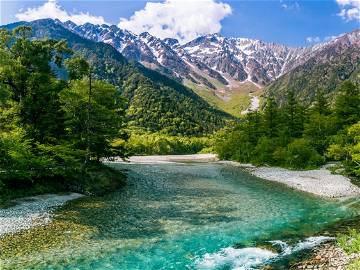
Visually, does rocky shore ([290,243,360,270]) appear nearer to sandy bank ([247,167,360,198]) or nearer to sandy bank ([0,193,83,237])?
sandy bank ([0,193,83,237])

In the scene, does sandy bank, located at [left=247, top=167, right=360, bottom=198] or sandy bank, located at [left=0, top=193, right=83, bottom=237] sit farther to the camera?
sandy bank, located at [left=247, top=167, right=360, bottom=198]

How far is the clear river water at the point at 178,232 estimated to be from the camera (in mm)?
22703

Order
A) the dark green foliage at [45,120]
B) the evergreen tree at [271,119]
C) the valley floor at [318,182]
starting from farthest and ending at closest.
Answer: the evergreen tree at [271,119] < the valley floor at [318,182] < the dark green foliage at [45,120]

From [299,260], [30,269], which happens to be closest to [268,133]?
[299,260]

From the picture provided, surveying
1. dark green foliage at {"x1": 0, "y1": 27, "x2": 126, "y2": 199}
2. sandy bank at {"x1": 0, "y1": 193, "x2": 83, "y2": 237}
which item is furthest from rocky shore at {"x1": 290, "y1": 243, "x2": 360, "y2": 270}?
dark green foliage at {"x1": 0, "y1": 27, "x2": 126, "y2": 199}

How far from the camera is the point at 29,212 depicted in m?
33.8

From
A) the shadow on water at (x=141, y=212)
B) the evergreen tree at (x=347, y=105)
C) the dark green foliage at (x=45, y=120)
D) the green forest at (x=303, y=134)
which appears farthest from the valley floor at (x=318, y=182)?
the dark green foliage at (x=45, y=120)

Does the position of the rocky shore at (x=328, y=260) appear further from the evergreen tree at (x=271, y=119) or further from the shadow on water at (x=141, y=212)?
the evergreen tree at (x=271, y=119)

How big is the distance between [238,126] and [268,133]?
17.9 meters

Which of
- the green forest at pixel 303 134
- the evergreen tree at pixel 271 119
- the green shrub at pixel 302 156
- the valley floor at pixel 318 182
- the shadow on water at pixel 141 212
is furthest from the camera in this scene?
the evergreen tree at pixel 271 119

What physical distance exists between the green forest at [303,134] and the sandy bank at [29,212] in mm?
42034

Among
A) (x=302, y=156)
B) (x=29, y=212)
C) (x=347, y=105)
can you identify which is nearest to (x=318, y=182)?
(x=302, y=156)

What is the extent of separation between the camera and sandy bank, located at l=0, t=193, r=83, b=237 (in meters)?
29.5

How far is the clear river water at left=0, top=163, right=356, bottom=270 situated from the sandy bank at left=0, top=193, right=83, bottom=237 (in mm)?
1312
